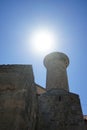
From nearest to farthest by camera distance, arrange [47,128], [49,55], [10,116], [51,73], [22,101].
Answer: [10,116] → [22,101] → [47,128] → [51,73] → [49,55]

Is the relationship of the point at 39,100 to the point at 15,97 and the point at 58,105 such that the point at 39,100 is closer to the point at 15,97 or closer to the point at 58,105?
the point at 58,105

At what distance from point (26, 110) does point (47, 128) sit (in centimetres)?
433

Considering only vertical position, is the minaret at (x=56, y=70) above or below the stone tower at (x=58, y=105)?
above

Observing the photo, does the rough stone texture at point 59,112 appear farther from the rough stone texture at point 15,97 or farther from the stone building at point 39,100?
the rough stone texture at point 15,97

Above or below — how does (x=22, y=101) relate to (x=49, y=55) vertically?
below

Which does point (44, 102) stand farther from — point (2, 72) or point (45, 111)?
point (2, 72)

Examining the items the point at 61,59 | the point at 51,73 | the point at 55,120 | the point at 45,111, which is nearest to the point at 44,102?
the point at 45,111

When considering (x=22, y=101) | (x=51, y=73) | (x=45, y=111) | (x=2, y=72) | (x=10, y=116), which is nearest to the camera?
(x=10, y=116)

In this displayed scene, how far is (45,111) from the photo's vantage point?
7812mm

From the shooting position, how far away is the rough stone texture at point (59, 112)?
7258 millimetres

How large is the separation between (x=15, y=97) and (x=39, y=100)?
195 inches

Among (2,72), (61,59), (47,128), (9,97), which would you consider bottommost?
(47,128)

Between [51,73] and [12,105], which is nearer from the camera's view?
[12,105]

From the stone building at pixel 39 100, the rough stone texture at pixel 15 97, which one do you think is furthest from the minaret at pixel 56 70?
the rough stone texture at pixel 15 97
